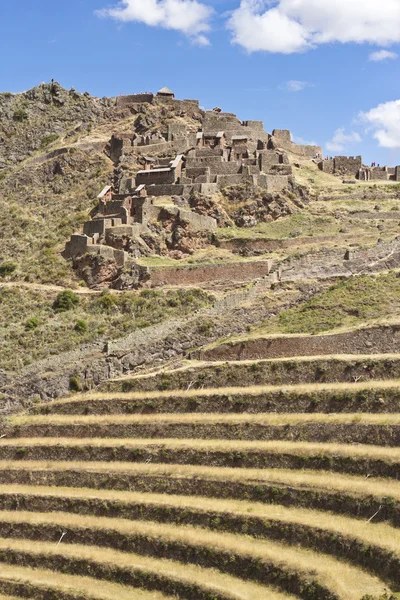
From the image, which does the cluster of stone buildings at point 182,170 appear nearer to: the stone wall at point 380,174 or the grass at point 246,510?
the stone wall at point 380,174

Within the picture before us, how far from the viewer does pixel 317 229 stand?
48031 millimetres

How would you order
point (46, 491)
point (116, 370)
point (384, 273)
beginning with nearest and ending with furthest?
point (46, 491) → point (116, 370) → point (384, 273)

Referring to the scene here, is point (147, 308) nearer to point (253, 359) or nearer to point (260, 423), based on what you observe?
point (253, 359)

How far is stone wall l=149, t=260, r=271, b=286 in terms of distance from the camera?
41250mm

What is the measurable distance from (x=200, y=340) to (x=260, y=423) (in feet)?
27.7

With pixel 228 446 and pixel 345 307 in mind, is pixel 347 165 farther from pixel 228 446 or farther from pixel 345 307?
pixel 228 446

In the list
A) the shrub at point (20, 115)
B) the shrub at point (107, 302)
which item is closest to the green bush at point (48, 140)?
the shrub at point (20, 115)

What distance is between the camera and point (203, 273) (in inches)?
1638

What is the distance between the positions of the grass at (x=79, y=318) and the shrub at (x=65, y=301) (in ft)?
1.01

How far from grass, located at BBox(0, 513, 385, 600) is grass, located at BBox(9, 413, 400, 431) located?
160 inches

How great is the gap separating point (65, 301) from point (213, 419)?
16.2 m

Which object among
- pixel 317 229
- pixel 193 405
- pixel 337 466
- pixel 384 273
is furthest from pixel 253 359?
pixel 317 229

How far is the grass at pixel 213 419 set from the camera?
24625 mm

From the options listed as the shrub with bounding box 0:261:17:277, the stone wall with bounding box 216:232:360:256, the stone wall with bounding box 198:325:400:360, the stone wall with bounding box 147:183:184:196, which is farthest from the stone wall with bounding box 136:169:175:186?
the stone wall with bounding box 198:325:400:360
